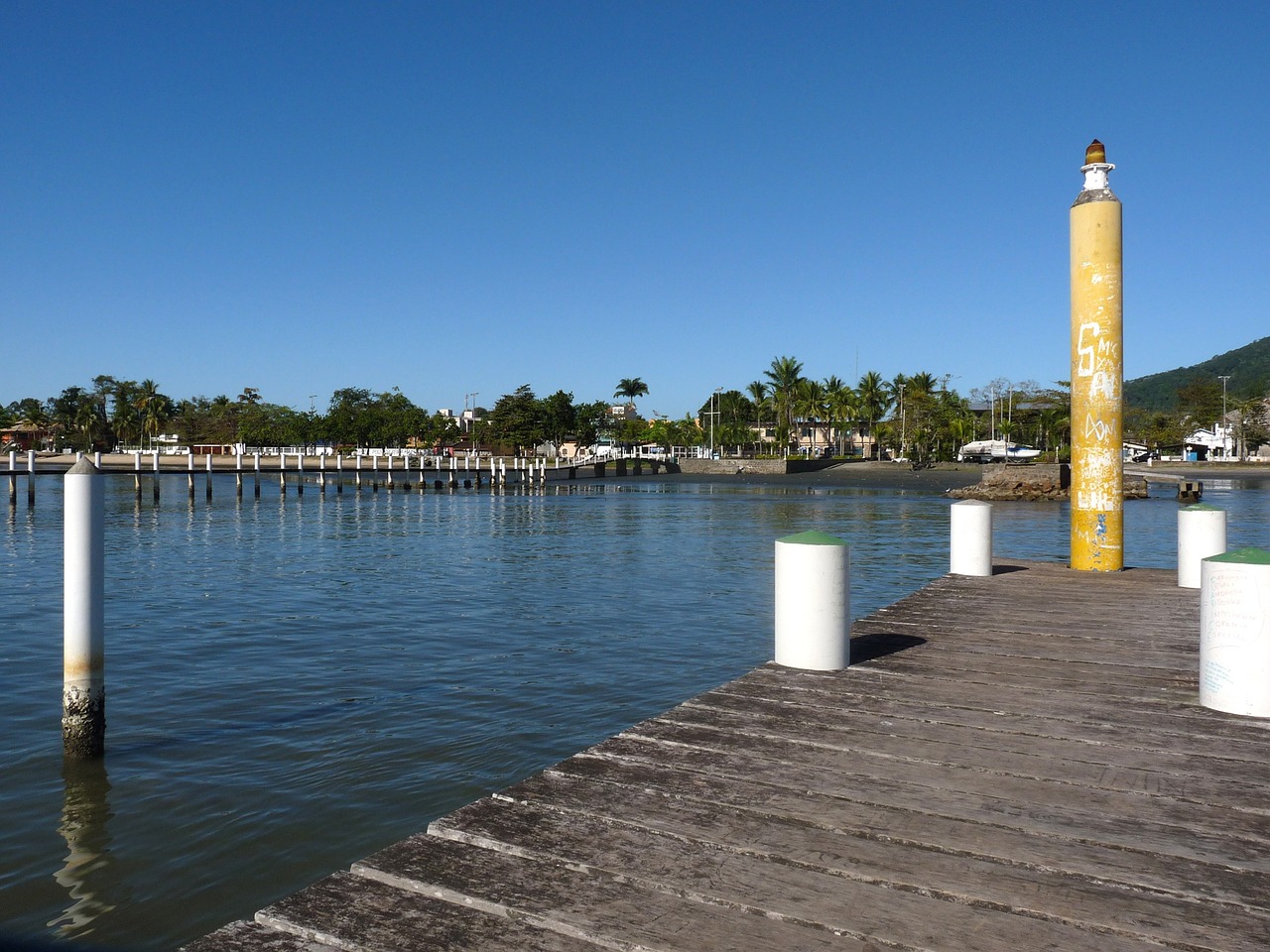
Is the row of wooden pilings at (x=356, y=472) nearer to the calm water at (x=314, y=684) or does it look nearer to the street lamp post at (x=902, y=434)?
the calm water at (x=314, y=684)

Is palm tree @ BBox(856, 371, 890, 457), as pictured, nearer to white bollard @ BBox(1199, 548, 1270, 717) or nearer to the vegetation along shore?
the vegetation along shore

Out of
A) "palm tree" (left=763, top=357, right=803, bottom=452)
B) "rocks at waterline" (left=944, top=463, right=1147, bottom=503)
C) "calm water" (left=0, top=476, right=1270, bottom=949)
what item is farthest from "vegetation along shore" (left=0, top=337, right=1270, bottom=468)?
"calm water" (left=0, top=476, right=1270, bottom=949)

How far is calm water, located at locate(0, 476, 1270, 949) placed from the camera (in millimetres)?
6129

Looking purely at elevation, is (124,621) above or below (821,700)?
below

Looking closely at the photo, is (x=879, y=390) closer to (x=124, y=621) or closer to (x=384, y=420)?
(x=384, y=420)

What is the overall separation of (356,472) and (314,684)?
6357 centimetres

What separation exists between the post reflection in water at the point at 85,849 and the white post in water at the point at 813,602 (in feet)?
14.7

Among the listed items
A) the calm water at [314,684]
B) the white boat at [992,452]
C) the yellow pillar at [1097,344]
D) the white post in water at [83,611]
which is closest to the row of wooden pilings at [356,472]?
the calm water at [314,684]

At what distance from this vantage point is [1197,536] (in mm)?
9969

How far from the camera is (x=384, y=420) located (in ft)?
452

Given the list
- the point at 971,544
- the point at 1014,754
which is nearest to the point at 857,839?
the point at 1014,754

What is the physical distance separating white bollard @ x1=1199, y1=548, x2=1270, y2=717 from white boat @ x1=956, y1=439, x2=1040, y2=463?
317 ft

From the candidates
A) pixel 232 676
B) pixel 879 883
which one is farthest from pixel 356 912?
pixel 232 676

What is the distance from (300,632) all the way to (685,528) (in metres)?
22.8
